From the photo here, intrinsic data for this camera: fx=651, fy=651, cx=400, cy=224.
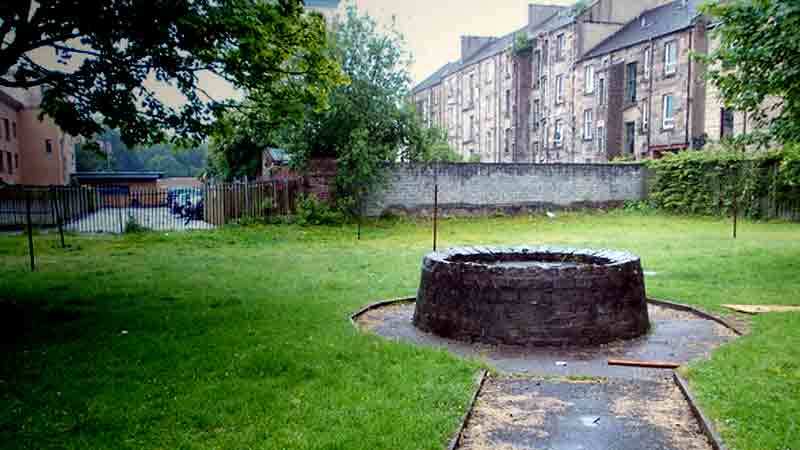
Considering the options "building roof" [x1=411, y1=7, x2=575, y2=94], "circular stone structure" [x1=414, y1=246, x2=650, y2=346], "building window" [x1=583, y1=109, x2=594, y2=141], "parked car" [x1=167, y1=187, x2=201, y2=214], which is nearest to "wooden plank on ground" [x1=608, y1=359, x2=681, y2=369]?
"circular stone structure" [x1=414, y1=246, x2=650, y2=346]

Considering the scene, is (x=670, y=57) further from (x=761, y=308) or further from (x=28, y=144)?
(x=28, y=144)

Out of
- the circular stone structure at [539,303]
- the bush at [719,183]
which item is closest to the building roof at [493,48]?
the bush at [719,183]

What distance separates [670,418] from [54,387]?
5111 millimetres

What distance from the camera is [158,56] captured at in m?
8.38

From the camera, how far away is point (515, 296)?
283 inches

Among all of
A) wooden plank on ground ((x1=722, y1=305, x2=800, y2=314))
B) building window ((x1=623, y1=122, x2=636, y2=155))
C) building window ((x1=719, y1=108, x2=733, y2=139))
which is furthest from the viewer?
building window ((x1=623, y1=122, x2=636, y2=155))

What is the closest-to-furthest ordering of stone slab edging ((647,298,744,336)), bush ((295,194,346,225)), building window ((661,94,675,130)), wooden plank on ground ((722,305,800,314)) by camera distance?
1. stone slab edging ((647,298,744,336))
2. wooden plank on ground ((722,305,800,314))
3. bush ((295,194,346,225))
4. building window ((661,94,675,130))

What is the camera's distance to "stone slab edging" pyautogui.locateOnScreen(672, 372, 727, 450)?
4396 mm

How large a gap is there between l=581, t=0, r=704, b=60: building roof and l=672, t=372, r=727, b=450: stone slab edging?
36.4m

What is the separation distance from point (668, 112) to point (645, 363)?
3764 cm

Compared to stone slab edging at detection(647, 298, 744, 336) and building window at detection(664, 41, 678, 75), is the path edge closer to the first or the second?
stone slab edging at detection(647, 298, 744, 336)

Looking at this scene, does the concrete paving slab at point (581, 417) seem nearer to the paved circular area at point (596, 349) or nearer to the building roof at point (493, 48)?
the paved circular area at point (596, 349)

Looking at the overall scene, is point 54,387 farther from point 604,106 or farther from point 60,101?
point 604,106

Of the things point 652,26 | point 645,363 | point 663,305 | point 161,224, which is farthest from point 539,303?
point 652,26
